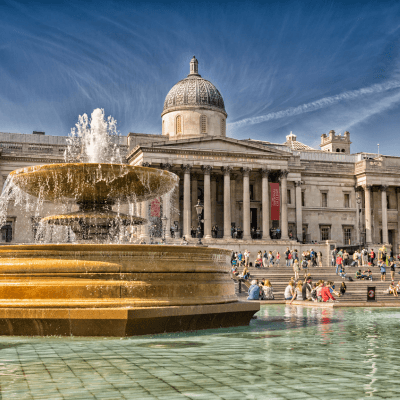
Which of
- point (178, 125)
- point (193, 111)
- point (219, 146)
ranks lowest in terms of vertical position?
point (219, 146)

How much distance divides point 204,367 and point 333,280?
2371 cm

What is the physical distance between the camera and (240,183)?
45219mm

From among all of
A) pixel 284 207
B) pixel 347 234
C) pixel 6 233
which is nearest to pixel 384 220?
pixel 347 234

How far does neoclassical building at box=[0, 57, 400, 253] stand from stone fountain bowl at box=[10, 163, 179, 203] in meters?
24.7

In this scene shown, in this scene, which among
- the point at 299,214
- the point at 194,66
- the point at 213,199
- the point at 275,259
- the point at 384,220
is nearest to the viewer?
the point at 275,259

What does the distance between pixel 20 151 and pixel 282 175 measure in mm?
21524

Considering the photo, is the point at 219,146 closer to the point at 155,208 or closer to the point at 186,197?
the point at 186,197

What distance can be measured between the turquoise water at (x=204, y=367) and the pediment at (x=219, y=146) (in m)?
31.8

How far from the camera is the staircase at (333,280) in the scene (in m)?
22.0

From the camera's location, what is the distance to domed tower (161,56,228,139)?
4588 centimetres

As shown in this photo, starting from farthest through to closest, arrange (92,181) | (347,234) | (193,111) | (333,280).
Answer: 1. (347,234)
2. (193,111)
3. (333,280)
4. (92,181)

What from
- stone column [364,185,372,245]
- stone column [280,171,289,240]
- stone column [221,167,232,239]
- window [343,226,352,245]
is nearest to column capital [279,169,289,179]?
stone column [280,171,289,240]

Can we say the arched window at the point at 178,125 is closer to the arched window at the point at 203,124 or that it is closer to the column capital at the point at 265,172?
the arched window at the point at 203,124

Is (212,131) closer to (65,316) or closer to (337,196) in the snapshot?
(337,196)
